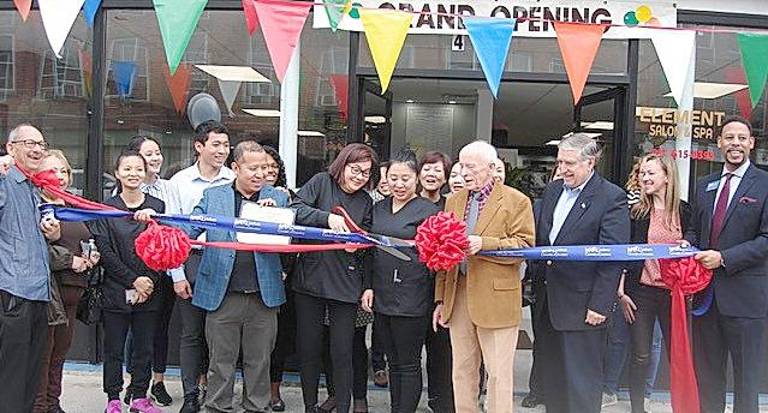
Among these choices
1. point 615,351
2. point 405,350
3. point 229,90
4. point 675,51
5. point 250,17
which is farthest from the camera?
point 229,90

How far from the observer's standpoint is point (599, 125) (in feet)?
21.7

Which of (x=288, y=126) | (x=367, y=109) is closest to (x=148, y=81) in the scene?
(x=288, y=126)

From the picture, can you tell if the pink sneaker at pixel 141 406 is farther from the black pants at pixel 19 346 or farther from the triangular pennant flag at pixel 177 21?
the triangular pennant flag at pixel 177 21

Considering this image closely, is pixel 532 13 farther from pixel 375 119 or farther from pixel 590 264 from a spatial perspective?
pixel 590 264

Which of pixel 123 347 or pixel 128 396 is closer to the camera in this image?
pixel 123 347

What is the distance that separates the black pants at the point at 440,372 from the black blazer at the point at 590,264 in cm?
89

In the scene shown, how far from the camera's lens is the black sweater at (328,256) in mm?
4422

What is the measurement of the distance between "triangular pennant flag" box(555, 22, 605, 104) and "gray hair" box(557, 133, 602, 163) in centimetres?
92

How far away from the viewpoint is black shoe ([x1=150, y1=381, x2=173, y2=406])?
16.8 feet

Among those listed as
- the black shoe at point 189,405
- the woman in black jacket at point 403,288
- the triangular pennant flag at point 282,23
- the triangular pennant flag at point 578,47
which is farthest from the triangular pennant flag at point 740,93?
the black shoe at point 189,405

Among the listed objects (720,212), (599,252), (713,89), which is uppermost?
(713,89)

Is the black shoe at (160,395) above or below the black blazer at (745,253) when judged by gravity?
below

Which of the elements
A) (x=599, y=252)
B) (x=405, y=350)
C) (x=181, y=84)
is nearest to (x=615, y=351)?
(x=599, y=252)

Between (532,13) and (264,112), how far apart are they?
2280 millimetres
